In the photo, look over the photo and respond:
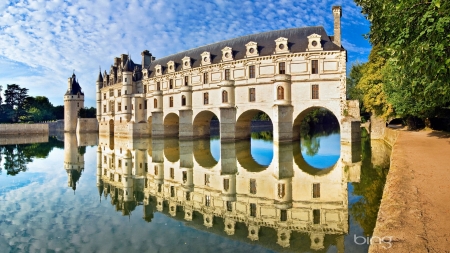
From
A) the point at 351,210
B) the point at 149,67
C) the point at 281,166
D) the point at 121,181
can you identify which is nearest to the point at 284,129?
the point at 281,166

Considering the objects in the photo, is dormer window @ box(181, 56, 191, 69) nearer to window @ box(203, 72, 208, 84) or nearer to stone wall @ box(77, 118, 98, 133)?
window @ box(203, 72, 208, 84)

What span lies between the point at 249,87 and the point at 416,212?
23.3 metres

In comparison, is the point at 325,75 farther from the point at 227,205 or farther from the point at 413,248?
the point at 413,248

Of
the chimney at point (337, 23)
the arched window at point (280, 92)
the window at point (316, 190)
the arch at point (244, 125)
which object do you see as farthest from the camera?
the arch at point (244, 125)

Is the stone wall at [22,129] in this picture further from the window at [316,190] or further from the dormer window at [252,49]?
the window at [316,190]

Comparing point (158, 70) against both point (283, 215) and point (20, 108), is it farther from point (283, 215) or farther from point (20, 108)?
point (20, 108)

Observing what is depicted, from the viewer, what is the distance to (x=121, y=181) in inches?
532

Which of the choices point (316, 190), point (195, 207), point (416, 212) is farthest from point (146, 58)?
point (416, 212)

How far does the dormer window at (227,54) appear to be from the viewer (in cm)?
2931

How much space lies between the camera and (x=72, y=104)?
185 feet

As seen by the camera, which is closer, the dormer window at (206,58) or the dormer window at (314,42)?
the dormer window at (314,42)

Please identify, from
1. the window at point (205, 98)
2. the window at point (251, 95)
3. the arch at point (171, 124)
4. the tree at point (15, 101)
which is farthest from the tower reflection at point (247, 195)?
the tree at point (15, 101)

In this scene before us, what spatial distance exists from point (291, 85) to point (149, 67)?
24.4 meters

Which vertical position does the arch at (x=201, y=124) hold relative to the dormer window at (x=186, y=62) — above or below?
below
